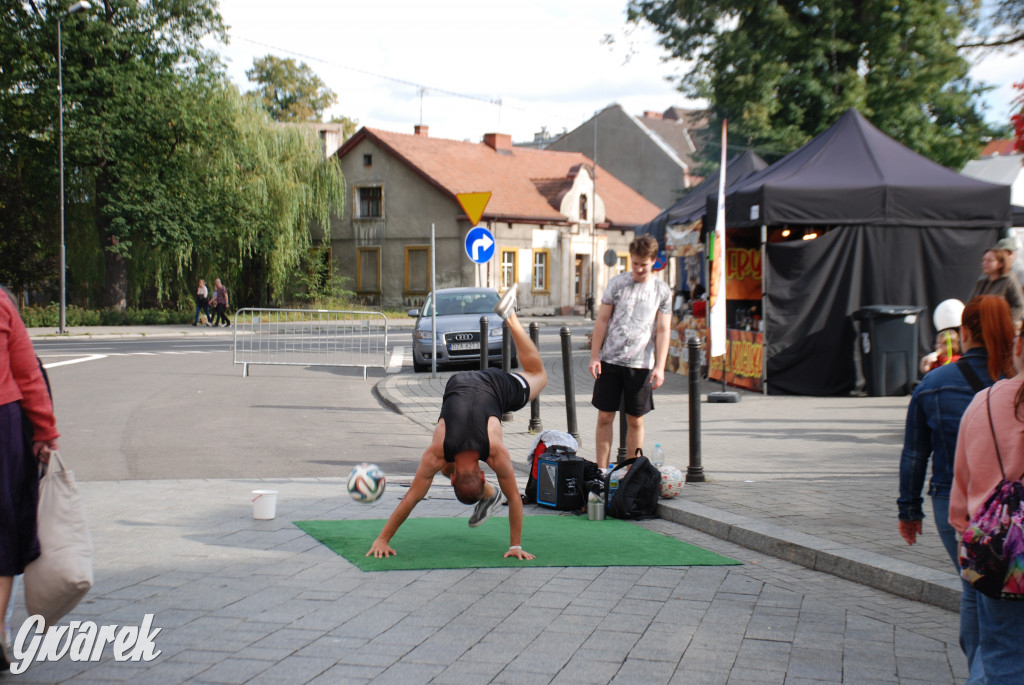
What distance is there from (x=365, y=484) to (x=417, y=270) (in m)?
39.0

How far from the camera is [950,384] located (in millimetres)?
4027

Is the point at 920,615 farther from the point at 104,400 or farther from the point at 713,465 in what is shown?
the point at 104,400

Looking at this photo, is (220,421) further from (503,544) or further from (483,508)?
(503,544)

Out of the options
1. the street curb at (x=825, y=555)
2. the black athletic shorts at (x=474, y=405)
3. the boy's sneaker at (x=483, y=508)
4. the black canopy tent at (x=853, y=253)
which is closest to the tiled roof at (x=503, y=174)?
the black canopy tent at (x=853, y=253)

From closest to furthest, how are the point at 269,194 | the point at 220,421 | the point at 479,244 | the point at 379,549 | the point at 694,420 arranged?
1. the point at 379,549
2. the point at 694,420
3. the point at 220,421
4. the point at 479,244
5. the point at 269,194

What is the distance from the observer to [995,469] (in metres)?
3.03

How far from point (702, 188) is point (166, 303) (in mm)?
25629

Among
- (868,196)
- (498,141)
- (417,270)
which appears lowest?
(868,196)

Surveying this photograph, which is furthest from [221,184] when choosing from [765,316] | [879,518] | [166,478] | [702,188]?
[879,518]

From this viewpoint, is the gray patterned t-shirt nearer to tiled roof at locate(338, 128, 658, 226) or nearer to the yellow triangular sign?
the yellow triangular sign

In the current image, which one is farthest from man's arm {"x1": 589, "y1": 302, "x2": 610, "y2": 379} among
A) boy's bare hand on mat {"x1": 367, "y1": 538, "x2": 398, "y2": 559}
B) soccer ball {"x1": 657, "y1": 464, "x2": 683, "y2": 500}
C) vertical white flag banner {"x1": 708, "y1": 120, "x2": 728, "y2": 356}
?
vertical white flag banner {"x1": 708, "y1": 120, "x2": 728, "y2": 356}

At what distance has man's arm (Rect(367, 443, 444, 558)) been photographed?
5648 mm

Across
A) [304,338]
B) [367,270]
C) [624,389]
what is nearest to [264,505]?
[624,389]

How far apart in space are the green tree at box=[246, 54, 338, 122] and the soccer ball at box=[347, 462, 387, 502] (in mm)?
57613
